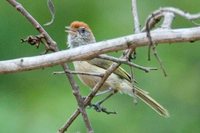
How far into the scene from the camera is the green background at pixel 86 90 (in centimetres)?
834

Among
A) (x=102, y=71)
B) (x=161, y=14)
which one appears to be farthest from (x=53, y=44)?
(x=102, y=71)

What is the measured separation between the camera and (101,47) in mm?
4102

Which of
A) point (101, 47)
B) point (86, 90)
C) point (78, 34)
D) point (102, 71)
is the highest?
point (101, 47)

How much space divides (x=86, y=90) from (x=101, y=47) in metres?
4.07

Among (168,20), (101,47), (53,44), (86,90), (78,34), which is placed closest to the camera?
(168,20)

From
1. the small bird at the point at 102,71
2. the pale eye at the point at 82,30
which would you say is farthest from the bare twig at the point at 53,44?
the pale eye at the point at 82,30

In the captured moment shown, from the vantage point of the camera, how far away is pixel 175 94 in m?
9.92

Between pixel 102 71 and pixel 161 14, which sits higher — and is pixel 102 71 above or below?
below

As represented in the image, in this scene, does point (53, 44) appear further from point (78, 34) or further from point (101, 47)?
point (78, 34)

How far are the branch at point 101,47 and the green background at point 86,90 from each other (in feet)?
12.4

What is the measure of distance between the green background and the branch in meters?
3.78

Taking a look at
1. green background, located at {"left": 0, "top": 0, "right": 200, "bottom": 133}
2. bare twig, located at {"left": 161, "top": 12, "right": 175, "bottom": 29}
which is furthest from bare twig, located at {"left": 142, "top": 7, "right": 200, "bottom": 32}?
green background, located at {"left": 0, "top": 0, "right": 200, "bottom": 133}

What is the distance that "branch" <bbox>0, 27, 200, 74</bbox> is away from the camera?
4.00 meters

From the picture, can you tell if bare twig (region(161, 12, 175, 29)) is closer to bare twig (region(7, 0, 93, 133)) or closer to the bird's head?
bare twig (region(7, 0, 93, 133))
